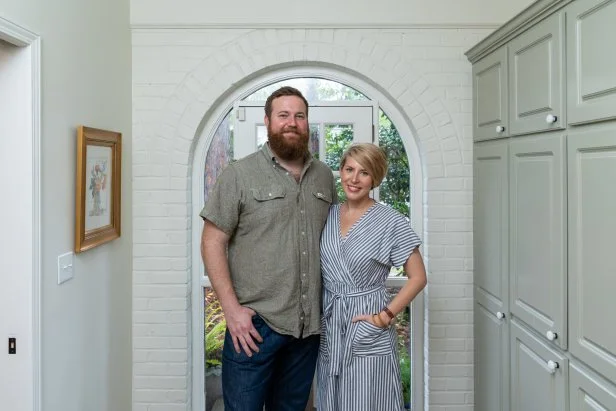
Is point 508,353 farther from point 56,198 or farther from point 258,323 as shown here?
point 56,198

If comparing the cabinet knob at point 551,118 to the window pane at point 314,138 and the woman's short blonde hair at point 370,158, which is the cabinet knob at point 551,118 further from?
the window pane at point 314,138

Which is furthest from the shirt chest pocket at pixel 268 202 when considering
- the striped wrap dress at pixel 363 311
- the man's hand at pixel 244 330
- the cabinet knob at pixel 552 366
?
the cabinet knob at pixel 552 366

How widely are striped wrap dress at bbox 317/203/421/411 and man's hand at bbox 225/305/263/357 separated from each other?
0.30 meters

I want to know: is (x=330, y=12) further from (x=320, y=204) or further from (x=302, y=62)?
(x=320, y=204)

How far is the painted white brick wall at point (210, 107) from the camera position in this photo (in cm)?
261

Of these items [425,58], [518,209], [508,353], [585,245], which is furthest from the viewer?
[425,58]

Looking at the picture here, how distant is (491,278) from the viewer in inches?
90.0

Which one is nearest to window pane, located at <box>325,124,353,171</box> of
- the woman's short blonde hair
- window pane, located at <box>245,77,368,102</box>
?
window pane, located at <box>245,77,368,102</box>

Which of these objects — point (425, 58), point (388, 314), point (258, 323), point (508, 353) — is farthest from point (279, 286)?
point (425, 58)

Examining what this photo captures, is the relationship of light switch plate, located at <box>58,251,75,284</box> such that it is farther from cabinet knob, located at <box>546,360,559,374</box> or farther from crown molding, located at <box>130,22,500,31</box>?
cabinet knob, located at <box>546,360,559,374</box>

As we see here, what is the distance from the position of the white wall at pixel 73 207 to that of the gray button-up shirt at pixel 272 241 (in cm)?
57

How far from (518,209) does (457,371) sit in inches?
43.6

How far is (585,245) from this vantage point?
5.00ft

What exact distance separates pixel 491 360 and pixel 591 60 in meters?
1.43
